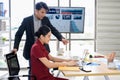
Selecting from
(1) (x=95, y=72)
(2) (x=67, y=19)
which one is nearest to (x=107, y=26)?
(2) (x=67, y=19)

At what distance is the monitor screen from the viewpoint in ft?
19.3

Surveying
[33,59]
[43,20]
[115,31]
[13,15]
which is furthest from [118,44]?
[33,59]

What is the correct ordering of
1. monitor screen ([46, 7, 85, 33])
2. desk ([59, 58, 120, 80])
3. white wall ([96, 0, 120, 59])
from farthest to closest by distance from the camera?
white wall ([96, 0, 120, 59]), monitor screen ([46, 7, 85, 33]), desk ([59, 58, 120, 80])

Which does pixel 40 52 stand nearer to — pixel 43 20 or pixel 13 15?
pixel 43 20

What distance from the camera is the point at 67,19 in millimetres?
5953

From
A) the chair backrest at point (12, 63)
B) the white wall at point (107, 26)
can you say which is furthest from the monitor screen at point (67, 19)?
the chair backrest at point (12, 63)

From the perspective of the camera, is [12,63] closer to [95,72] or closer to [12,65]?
[12,65]

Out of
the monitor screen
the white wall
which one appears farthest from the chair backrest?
the white wall

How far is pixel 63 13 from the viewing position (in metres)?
5.94

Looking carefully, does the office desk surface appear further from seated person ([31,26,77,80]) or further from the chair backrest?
the chair backrest

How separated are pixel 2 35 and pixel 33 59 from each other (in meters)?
2.96

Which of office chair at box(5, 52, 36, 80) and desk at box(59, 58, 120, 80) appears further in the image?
office chair at box(5, 52, 36, 80)

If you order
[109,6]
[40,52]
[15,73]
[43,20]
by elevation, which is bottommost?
[15,73]

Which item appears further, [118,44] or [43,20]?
[118,44]
